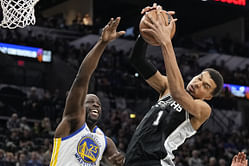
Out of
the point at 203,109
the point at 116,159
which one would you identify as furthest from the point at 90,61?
the point at 203,109

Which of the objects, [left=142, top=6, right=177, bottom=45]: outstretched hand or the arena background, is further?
the arena background

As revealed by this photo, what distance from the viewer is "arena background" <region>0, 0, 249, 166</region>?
13.6 meters

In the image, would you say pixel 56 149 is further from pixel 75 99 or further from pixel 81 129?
pixel 75 99

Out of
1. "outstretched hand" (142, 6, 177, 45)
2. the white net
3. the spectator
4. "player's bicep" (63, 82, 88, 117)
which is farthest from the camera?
the spectator

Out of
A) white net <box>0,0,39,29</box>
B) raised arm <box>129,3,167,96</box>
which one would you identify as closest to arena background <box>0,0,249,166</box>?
white net <box>0,0,39,29</box>

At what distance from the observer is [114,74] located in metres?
18.1

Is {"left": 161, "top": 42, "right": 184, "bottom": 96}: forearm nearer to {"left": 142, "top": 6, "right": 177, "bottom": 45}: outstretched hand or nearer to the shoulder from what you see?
{"left": 142, "top": 6, "right": 177, "bottom": 45}: outstretched hand

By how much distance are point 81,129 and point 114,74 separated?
1347cm

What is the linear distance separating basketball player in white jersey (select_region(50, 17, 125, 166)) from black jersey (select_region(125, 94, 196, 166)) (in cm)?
16

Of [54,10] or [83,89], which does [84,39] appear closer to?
[54,10]

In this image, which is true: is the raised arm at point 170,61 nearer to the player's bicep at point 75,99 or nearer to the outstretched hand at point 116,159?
the outstretched hand at point 116,159

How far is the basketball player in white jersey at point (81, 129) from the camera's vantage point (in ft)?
14.4

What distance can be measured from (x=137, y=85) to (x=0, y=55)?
15.2 feet

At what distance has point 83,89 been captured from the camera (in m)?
4.46
